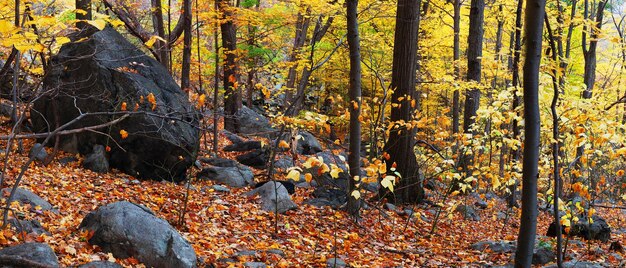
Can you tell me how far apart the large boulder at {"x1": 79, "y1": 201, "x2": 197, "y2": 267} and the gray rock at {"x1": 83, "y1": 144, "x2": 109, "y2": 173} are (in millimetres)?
3252

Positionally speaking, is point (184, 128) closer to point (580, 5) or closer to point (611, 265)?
A: point (611, 265)

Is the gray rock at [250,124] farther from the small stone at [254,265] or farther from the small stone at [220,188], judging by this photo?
the small stone at [254,265]

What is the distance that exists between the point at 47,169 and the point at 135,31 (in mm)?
6287

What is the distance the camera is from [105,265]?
155 inches

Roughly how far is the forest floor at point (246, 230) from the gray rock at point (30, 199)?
0.51 feet

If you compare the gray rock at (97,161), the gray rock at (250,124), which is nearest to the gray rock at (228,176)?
the gray rock at (97,161)

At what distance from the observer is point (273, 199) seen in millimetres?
7430

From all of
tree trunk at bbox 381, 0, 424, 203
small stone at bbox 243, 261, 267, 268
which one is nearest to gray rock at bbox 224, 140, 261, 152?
tree trunk at bbox 381, 0, 424, 203

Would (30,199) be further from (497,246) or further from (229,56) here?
(229,56)

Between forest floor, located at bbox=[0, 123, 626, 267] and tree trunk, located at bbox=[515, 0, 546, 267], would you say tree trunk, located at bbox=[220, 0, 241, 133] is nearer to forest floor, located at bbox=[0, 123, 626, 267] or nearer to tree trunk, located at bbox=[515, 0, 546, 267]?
forest floor, located at bbox=[0, 123, 626, 267]

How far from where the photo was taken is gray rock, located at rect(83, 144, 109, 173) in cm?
767

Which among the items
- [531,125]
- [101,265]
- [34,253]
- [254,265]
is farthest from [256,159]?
[531,125]

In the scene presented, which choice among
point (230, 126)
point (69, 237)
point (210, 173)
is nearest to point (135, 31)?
point (230, 126)

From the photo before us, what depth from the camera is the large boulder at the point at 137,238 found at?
4.36 metres
